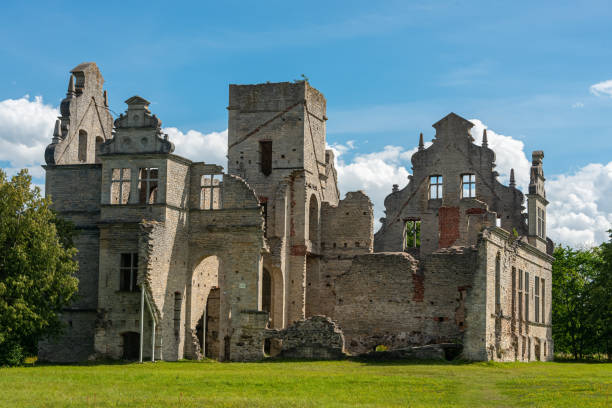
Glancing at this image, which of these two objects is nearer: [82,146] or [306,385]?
[306,385]

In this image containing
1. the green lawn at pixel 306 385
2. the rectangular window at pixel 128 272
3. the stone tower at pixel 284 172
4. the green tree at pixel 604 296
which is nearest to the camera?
the green lawn at pixel 306 385

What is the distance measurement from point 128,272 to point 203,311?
5.39 m

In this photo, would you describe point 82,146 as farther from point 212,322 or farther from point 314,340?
point 314,340

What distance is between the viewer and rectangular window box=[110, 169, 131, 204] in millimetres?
40875

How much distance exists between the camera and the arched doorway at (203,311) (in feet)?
135

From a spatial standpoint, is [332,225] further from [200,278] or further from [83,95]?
[83,95]

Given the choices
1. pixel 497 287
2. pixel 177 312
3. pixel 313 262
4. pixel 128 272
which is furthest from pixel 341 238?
pixel 128 272

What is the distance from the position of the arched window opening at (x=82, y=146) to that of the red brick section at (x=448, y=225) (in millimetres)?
18745

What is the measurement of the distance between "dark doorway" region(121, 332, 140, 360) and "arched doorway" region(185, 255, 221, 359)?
7.05ft

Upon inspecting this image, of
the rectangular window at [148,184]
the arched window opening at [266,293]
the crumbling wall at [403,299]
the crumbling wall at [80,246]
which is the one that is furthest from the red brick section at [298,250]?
the crumbling wall at [80,246]

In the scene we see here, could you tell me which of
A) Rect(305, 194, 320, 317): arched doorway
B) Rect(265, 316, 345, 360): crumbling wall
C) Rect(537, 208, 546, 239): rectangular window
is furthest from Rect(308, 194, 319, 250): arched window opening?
Rect(537, 208, 546, 239): rectangular window

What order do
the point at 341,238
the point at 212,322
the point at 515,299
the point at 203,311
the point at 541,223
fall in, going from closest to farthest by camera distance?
the point at 515,299
the point at 203,311
the point at 212,322
the point at 341,238
the point at 541,223

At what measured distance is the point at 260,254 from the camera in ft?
135

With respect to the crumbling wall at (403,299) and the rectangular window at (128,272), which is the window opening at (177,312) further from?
the crumbling wall at (403,299)
